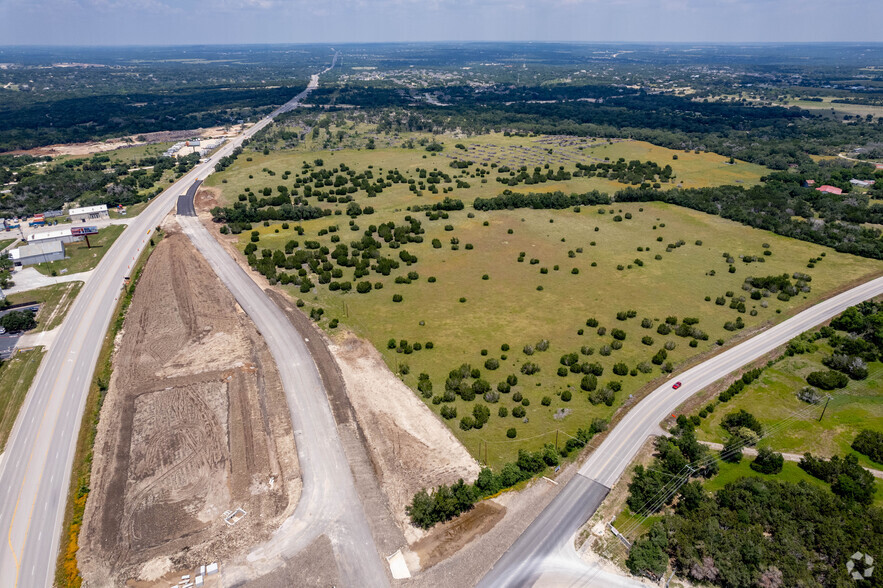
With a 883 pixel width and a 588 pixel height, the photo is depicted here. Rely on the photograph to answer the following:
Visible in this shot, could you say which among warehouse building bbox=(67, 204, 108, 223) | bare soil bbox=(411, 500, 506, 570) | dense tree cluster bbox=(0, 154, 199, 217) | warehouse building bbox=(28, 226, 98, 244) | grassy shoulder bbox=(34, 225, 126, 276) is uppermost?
dense tree cluster bbox=(0, 154, 199, 217)

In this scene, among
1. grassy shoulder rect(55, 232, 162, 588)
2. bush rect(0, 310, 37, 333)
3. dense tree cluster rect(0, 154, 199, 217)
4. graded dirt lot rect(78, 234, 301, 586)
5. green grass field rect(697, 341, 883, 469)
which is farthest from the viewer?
dense tree cluster rect(0, 154, 199, 217)

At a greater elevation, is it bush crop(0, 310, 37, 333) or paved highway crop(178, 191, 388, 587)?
bush crop(0, 310, 37, 333)

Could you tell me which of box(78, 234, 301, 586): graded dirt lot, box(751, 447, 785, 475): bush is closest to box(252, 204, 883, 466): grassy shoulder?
box(751, 447, 785, 475): bush

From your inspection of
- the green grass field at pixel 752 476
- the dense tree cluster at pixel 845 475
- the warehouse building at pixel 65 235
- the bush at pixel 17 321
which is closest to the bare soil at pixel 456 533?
the green grass field at pixel 752 476

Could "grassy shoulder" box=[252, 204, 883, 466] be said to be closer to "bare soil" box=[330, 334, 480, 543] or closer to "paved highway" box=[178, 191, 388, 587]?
"bare soil" box=[330, 334, 480, 543]

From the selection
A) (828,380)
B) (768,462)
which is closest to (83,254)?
(768,462)

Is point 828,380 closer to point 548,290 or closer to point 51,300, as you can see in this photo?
point 548,290

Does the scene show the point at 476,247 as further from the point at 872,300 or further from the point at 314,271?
the point at 872,300
